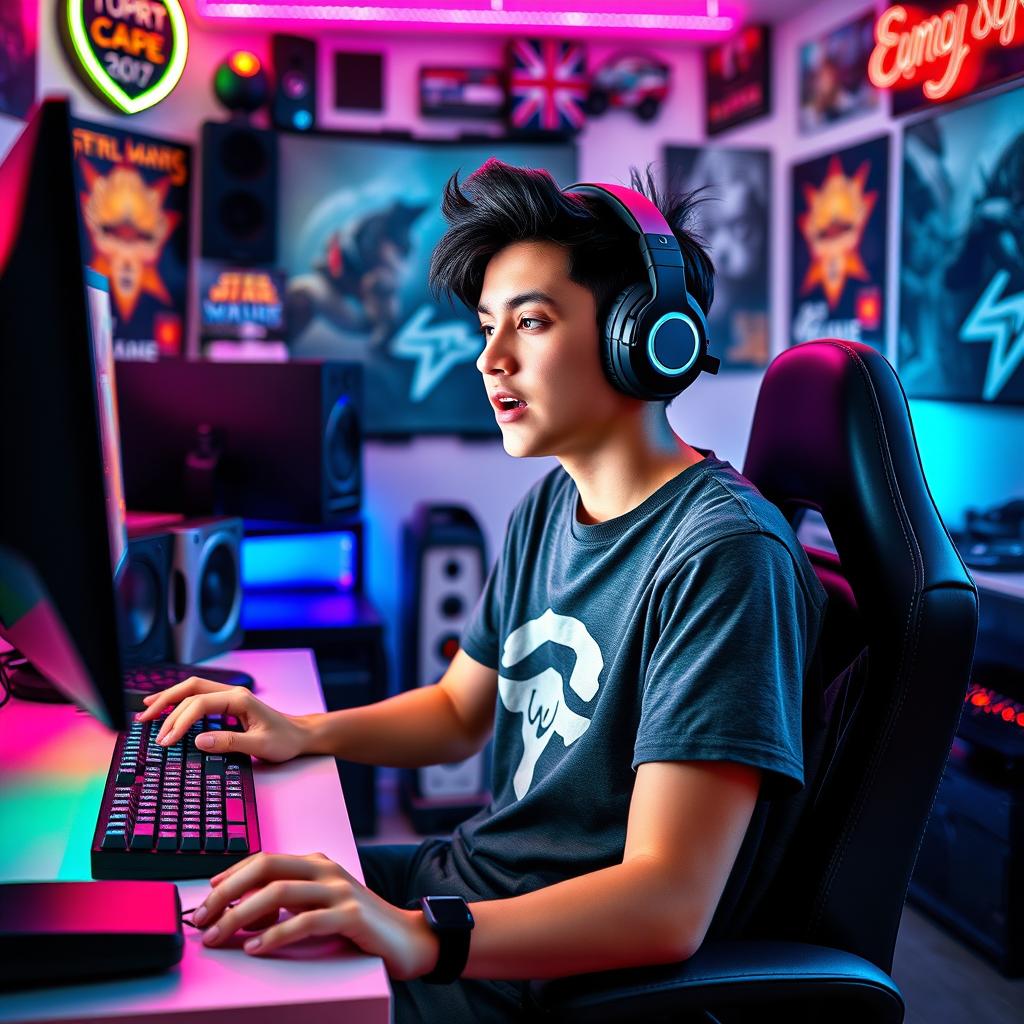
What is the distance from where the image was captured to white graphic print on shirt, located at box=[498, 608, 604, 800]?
46.1 inches

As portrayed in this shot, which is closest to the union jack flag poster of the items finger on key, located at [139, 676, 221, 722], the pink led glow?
the pink led glow

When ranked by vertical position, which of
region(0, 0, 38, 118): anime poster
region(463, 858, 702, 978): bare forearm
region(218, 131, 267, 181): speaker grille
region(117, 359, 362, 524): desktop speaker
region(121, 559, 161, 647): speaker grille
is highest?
region(0, 0, 38, 118): anime poster

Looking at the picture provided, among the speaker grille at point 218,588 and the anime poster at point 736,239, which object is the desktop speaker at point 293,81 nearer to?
the anime poster at point 736,239

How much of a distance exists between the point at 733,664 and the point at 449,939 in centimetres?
33

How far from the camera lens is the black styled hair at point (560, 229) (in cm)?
121

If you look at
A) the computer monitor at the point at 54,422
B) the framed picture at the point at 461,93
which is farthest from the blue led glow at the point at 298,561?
the computer monitor at the point at 54,422

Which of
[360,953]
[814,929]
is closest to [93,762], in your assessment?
[360,953]

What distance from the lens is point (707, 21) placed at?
10.2 feet

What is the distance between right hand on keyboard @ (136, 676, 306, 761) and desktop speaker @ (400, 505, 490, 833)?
5.66 feet

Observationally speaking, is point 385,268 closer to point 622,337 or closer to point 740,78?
point 740,78

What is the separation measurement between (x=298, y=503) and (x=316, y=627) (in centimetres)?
40

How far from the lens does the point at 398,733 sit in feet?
4.53

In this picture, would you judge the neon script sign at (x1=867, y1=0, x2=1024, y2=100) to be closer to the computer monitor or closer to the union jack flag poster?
the union jack flag poster

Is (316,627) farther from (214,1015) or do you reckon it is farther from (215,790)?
(214,1015)
